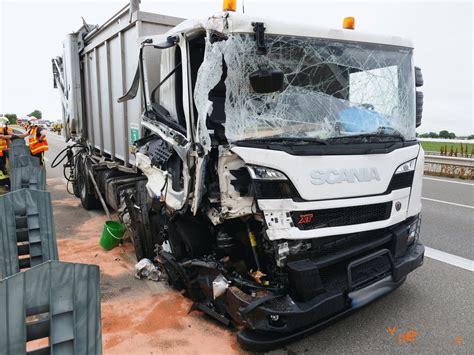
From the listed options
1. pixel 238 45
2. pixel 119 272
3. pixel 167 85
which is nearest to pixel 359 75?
pixel 238 45

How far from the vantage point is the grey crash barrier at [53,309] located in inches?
58.2

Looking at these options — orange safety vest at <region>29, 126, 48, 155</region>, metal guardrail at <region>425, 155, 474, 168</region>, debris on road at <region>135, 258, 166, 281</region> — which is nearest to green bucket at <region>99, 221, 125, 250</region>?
debris on road at <region>135, 258, 166, 281</region>

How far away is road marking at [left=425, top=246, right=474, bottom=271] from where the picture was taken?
4668 mm

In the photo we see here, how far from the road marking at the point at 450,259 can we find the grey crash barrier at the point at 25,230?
172 inches

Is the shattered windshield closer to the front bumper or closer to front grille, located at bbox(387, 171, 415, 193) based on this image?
front grille, located at bbox(387, 171, 415, 193)

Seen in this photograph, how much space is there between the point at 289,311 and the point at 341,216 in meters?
0.85

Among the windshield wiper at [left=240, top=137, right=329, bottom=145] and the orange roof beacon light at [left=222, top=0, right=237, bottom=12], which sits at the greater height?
the orange roof beacon light at [left=222, top=0, right=237, bottom=12]

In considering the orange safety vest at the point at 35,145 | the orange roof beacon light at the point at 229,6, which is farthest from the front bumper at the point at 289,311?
the orange safety vest at the point at 35,145

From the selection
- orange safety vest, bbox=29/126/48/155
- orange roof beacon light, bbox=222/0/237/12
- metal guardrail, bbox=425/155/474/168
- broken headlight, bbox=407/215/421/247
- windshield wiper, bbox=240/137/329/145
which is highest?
orange roof beacon light, bbox=222/0/237/12

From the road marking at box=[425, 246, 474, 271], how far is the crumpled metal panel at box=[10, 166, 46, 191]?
5080 mm

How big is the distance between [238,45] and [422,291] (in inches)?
121

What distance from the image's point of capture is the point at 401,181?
3402 mm

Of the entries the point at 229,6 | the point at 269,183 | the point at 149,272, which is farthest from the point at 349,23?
the point at 149,272

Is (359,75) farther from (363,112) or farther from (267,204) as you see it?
(267,204)
